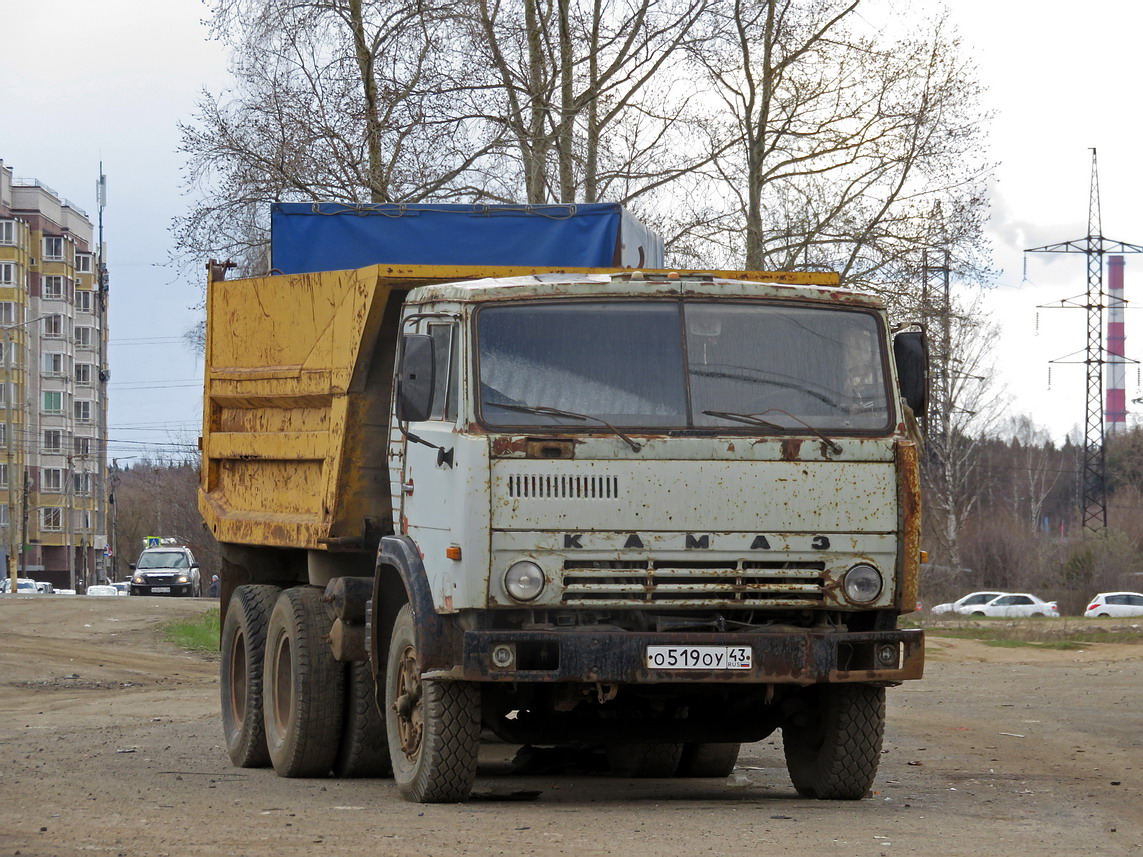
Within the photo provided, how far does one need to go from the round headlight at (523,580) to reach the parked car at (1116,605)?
132 ft

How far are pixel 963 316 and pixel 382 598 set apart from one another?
19.4 m

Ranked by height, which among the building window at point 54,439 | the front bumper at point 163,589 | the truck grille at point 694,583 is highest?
the building window at point 54,439

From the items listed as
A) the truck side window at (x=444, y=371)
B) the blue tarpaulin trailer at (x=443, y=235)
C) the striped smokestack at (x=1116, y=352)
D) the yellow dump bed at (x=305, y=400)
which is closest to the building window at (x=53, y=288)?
the striped smokestack at (x=1116, y=352)

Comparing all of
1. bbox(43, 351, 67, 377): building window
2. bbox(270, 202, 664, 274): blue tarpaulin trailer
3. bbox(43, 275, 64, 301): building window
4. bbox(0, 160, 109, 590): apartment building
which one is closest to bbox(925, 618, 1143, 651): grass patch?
bbox(270, 202, 664, 274): blue tarpaulin trailer

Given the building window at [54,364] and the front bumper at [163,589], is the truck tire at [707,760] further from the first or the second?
the building window at [54,364]

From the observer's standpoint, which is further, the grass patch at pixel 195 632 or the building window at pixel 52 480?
the building window at pixel 52 480

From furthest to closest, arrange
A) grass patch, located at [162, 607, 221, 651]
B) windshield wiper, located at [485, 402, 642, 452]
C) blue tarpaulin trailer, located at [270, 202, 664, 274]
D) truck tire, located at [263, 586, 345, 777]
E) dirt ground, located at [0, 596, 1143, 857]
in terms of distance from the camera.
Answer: grass patch, located at [162, 607, 221, 651] < blue tarpaulin trailer, located at [270, 202, 664, 274] < truck tire, located at [263, 586, 345, 777] < windshield wiper, located at [485, 402, 642, 452] < dirt ground, located at [0, 596, 1143, 857]

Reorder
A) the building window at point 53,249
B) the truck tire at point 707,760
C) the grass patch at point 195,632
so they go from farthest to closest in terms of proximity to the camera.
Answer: the building window at point 53,249, the grass patch at point 195,632, the truck tire at point 707,760

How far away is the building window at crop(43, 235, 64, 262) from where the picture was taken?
8375 centimetres

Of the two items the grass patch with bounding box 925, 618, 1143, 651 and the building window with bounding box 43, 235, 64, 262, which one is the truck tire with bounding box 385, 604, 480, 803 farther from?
the building window with bounding box 43, 235, 64, 262

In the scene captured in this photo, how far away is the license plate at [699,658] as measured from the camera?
24.6 ft

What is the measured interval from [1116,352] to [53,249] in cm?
5927

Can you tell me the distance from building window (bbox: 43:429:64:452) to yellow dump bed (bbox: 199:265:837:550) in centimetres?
7594

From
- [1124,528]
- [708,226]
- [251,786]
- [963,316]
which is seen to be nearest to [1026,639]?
[963,316]
